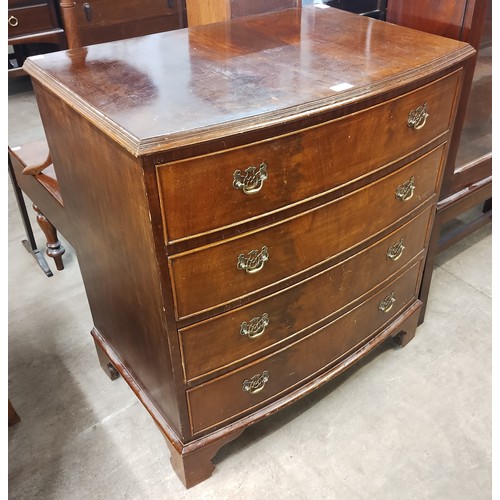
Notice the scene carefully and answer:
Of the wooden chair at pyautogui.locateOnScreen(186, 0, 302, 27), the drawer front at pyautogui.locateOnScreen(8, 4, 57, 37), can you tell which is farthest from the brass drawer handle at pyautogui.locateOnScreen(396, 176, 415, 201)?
the drawer front at pyautogui.locateOnScreen(8, 4, 57, 37)

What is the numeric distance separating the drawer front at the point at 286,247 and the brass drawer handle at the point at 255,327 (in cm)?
9

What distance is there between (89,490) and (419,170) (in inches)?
48.9

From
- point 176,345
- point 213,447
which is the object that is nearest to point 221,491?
point 213,447

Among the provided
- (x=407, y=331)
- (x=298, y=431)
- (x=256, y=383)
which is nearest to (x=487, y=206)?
(x=407, y=331)

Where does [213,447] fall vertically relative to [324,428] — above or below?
above

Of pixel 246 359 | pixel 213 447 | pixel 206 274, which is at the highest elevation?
pixel 206 274

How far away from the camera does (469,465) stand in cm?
158

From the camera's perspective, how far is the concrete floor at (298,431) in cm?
153

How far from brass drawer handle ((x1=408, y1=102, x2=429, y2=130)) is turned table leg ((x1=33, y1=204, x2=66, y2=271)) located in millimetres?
1470

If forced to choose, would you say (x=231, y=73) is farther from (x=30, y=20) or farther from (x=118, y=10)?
(x=30, y=20)

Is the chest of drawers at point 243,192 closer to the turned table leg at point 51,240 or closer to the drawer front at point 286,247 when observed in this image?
the drawer front at point 286,247

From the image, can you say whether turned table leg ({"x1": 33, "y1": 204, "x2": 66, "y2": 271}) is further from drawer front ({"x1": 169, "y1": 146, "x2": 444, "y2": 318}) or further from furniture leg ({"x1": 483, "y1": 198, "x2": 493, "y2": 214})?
furniture leg ({"x1": 483, "y1": 198, "x2": 493, "y2": 214})

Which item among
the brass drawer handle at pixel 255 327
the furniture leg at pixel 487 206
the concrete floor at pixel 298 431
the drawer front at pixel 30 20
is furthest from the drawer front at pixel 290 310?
the drawer front at pixel 30 20

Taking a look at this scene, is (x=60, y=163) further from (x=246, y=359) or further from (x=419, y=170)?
(x=419, y=170)
